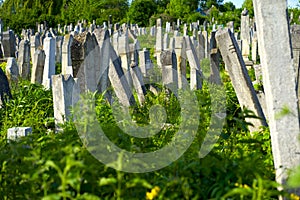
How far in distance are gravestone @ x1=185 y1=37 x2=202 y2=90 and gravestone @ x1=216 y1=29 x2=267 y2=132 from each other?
3.12 m

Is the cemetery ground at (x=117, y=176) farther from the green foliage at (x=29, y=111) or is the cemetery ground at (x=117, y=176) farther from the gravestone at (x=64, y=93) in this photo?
the green foliage at (x=29, y=111)

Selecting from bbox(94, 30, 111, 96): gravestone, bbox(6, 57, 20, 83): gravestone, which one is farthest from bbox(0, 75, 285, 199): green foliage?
bbox(6, 57, 20, 83): gravestone

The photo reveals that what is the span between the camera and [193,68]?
1089cm

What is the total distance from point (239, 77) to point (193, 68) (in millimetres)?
4579

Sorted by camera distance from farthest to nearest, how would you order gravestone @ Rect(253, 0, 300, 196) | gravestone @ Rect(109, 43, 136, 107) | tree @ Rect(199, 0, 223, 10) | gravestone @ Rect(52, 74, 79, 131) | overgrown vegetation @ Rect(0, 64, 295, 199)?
tree @ Rect(199, 0, 223, 10) < gravestone @ Rect(109, 43, 136, 107) < gravestone @ Rect(52, 74, 79, 131) < gravestone @ Rect(253, 0, 300, 196) < overgrown vegetation @ Rect(0, 64, 295, 199)

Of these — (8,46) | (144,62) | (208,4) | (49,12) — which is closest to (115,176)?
(144,62)

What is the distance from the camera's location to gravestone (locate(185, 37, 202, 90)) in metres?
10.2

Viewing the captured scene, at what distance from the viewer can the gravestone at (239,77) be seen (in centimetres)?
620

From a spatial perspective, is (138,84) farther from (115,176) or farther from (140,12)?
(140,12)

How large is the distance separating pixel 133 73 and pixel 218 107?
305 cm

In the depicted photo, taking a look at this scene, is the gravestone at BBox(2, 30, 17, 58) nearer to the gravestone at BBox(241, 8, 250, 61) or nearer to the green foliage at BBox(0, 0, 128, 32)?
the gravestone at BBox(241, 8, 250, 61)

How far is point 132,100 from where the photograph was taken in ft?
25.3

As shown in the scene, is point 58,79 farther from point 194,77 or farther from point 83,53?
point 194,77

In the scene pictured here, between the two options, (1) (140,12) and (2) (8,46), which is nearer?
(2) (8,46)
